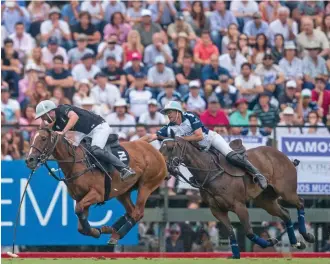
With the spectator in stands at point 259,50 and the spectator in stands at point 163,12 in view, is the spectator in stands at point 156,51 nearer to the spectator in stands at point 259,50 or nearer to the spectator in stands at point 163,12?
the spectator in stands at point 163,12

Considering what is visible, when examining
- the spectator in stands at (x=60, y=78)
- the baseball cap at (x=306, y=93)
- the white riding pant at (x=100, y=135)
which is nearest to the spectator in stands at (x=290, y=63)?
the baseball cap at (x=306, y=93)

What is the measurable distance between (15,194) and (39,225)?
685mm

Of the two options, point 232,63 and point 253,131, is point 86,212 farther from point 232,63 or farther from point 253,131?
point 232,63

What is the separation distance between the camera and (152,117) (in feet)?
75.0

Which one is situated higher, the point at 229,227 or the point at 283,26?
the point at 283,26

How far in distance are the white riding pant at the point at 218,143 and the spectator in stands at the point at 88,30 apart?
685 centimetres

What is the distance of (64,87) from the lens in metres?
24.1

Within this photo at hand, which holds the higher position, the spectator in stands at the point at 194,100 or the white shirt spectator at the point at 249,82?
the white shirt spectator at the point at 249,82

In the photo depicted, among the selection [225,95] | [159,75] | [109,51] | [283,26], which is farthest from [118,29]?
[283,26]

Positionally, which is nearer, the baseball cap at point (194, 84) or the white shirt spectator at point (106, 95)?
the baseball cap at point (194, 84)

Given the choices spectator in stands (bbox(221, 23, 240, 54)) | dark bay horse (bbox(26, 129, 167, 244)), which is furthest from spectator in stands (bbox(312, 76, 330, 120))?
dark bay horse (bbox(26, 129, 167, 244))

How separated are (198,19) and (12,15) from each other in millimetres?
3947

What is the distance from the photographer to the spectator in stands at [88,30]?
84.0 feet

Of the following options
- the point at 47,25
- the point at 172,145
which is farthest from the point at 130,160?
the point at 47,25
